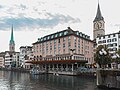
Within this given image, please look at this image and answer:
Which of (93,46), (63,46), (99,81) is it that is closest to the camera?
(99,81)

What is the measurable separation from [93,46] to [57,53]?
29.5 meters

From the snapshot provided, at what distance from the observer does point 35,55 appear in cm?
16712

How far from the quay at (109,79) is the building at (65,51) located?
2388 inches

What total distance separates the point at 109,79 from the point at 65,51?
83135mm

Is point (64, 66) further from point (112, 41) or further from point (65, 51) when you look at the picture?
point (112, 41)

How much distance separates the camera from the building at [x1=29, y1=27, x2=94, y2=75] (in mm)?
127412

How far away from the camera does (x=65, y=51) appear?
438 ft

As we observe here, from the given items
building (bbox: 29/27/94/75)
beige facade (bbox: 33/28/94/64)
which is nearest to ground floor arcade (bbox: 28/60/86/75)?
building (bbox: 29/27/94/75)

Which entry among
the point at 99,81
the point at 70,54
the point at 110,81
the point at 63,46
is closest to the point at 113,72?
the point at 110,81

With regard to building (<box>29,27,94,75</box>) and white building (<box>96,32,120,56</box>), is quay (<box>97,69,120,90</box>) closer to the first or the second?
building (<box>29,27,94,75</box>)

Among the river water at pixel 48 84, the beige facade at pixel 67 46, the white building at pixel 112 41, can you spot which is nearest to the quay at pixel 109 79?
the river water at pixel 48 84

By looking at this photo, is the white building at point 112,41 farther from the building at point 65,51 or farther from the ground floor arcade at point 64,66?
the ground floor arcade at point 64,66

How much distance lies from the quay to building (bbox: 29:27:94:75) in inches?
2388

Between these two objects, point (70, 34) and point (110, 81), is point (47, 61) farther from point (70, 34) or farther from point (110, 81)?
point (110, 81)
